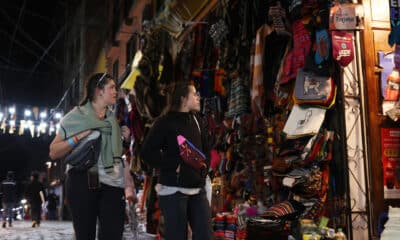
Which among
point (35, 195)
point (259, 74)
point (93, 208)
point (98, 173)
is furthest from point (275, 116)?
point (35, 195)

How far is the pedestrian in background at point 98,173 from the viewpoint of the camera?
3.50m

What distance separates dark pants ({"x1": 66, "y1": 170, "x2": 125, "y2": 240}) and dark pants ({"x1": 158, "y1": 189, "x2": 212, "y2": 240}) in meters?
0.44

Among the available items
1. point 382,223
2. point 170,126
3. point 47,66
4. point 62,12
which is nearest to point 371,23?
point 382,223

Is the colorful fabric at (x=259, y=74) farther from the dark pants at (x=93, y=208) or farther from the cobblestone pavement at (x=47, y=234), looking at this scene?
the dark pants at (x=93, y=208)

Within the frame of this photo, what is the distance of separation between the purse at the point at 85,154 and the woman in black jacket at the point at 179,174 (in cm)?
57

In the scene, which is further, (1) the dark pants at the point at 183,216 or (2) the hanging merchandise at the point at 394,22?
(2) the hanging merchandise at the point at 394,22

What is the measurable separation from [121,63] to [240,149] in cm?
1340

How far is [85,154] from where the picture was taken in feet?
11.7

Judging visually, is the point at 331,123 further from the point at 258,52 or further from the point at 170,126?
the point at 170,126

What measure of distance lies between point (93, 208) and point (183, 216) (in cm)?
76

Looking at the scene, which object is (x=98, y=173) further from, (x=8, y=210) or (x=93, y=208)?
(x=8, y=210)

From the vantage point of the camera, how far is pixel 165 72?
9.31 metres

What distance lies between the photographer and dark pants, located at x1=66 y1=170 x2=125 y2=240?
11.4ft

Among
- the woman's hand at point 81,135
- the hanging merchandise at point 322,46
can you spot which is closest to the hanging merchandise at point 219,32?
the hanging merchandise at point 322,46
